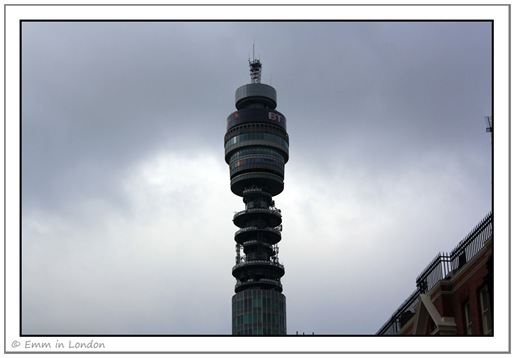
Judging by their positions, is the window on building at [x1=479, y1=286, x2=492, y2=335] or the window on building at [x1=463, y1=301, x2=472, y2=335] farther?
the window on building at [x1=463, y1=301, x2=472, y2=335]

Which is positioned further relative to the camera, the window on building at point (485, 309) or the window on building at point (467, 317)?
the window on building at point (467, 317)

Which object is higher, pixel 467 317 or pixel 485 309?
pixel 467 317

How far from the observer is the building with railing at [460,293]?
35531 mm

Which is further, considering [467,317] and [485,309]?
[467,317]

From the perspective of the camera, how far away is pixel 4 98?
19.5 meters

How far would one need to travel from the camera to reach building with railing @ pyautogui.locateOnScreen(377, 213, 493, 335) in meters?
35.5

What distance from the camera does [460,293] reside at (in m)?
38.9
